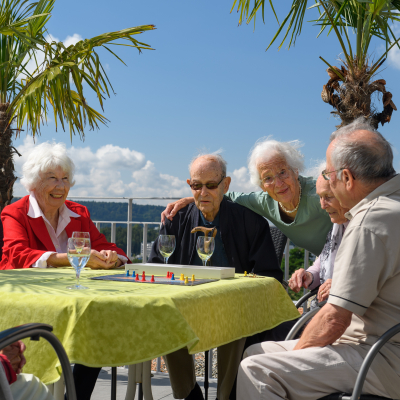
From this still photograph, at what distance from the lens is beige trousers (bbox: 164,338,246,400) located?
2.94 meters

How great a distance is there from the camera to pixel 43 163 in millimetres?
3645

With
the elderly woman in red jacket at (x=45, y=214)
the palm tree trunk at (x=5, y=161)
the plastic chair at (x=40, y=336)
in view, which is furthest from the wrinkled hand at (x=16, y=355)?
the palm tree trunk at (x=5, y=161)

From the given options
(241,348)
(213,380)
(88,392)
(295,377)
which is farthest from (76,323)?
(213,380)

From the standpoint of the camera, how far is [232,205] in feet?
12.0

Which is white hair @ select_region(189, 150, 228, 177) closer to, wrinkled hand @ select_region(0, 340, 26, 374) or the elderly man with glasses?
the elderly man with glasses

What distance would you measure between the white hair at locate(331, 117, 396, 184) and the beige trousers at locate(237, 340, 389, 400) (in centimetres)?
72

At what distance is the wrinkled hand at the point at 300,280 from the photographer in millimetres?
3148

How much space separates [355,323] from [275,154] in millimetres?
1974

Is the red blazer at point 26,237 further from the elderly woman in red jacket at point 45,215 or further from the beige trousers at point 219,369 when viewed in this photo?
the beige trousers at point 219,369

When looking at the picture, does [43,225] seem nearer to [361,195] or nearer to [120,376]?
[120,376]

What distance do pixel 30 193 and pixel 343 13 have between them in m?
4.43

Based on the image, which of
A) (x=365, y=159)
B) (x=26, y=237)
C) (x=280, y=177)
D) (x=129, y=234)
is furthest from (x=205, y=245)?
(x=129, y=234)

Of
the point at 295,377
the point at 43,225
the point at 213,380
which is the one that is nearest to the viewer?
the point at 295,377

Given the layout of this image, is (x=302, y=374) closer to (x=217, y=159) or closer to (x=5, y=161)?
(x=217, y=159)
